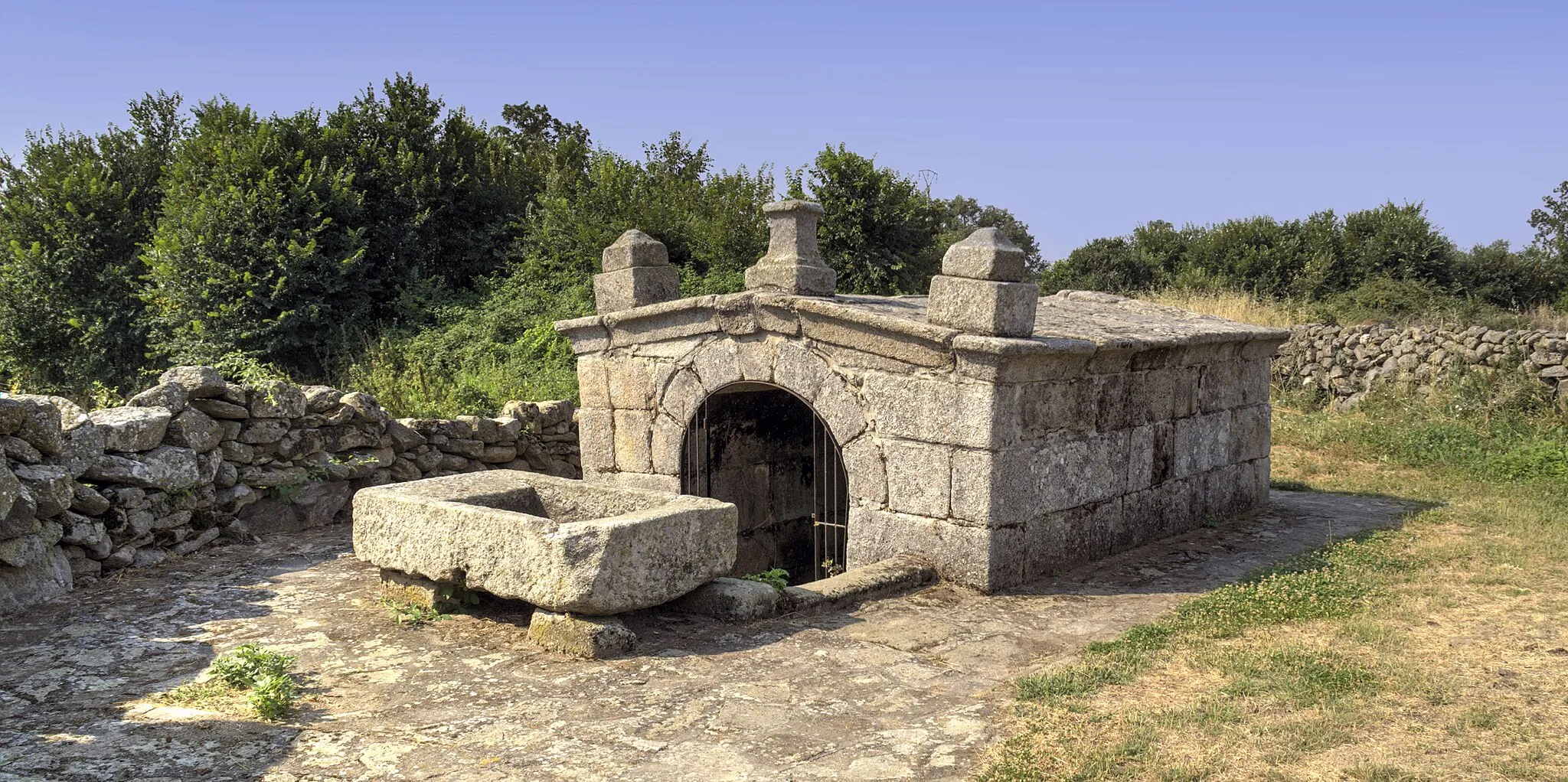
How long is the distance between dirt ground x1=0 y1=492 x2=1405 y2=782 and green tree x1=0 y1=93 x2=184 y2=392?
14.0 m

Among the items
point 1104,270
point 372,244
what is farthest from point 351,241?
point 1104,270

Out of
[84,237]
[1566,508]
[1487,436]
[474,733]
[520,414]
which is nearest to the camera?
[474,733]

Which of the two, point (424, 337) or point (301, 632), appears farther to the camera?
point (424, 337)

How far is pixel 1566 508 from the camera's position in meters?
10.3

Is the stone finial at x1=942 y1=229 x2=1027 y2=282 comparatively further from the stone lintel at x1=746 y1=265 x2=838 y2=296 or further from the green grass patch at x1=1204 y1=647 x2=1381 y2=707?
the green grass patch at x1=1204 y1=647 x2=1381 y2=707

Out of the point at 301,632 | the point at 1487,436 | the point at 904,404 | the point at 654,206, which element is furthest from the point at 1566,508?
the point at 654,206

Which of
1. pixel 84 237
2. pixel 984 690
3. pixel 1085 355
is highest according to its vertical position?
pixel 84 237

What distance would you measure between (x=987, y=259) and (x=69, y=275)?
60.8 feet

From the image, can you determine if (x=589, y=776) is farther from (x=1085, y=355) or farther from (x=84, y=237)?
(x=84, y=237)

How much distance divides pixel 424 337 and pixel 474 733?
43.0 feet

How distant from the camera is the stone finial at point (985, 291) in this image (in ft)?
24.9

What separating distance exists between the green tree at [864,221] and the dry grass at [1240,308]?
4.39 meters

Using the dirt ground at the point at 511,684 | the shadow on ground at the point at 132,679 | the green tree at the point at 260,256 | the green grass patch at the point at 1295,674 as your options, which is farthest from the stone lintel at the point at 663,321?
the green tree at the point at 260,256

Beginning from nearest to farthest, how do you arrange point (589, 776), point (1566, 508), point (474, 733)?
point (589, 776) → point (474, 733) → point (1566, 508)
